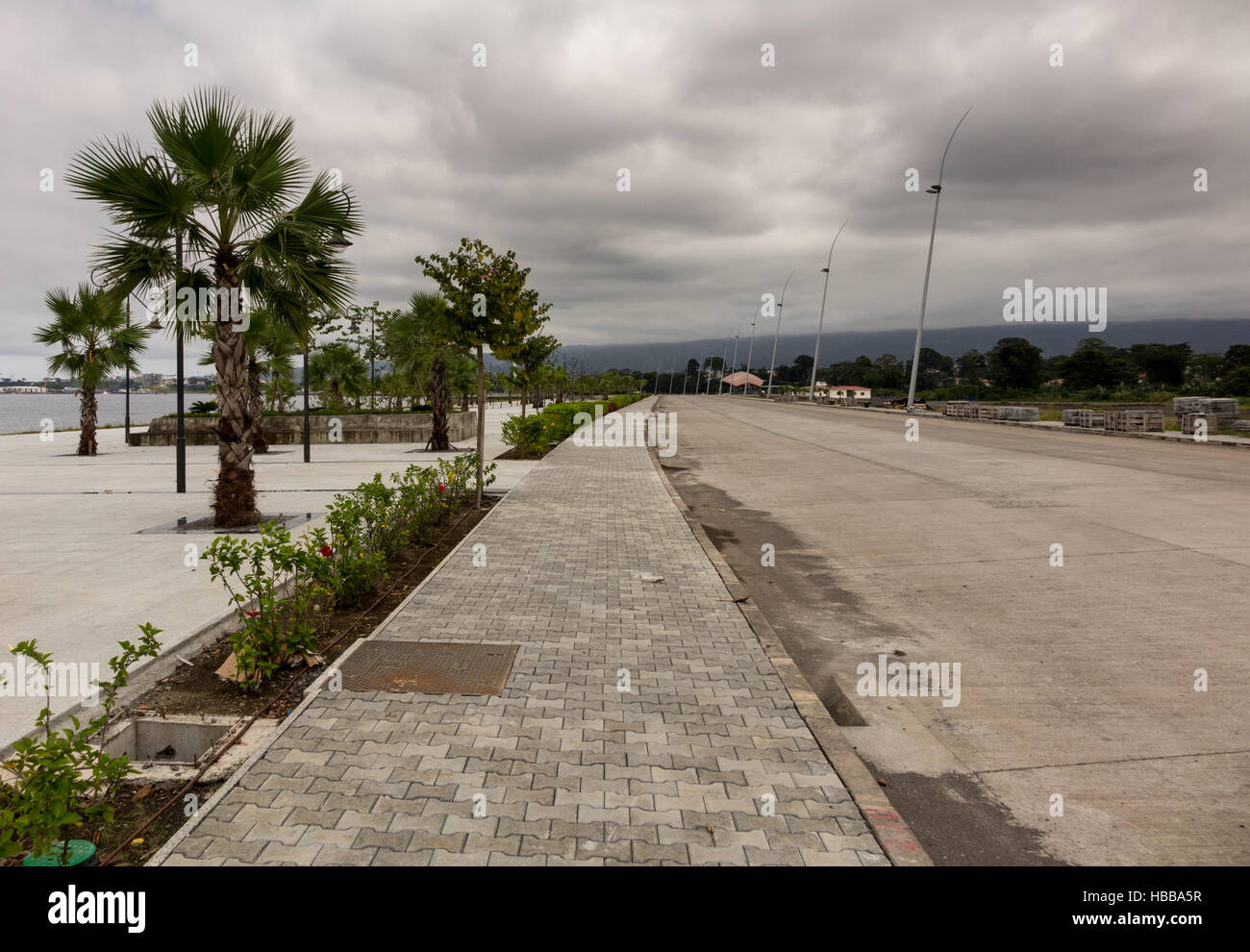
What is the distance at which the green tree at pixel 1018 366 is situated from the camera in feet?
307

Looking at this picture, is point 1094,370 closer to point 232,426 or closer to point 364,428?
point 364,428

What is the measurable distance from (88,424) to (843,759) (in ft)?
75.0

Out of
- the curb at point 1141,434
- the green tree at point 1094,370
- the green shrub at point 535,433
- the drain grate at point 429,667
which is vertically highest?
the green tree at point 1094,370

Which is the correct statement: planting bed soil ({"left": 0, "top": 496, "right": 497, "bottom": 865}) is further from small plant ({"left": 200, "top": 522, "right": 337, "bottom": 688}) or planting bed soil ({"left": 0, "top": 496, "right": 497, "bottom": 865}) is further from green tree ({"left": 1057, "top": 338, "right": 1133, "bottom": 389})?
green tree ({"left": 1057, "top": 338, "right": 1133, "bottom": 389})

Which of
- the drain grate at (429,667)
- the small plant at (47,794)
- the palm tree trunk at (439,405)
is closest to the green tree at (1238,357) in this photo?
the palm tree trunk at (439,405)

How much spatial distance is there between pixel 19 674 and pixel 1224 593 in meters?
9.30

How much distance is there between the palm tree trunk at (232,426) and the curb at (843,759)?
6.74 meters

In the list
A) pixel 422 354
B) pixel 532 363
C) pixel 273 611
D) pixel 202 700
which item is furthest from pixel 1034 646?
pixel 532 363

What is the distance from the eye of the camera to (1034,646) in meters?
5.36

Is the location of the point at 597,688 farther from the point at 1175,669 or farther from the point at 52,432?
the point at 52,432

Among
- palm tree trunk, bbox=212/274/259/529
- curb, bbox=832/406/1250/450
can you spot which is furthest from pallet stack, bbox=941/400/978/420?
palm tree trunk, bbox=212/274/259/529

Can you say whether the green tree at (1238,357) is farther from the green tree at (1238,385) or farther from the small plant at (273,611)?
the small plant at (273,611)

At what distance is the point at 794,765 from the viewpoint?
3455mm
